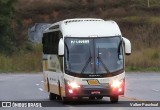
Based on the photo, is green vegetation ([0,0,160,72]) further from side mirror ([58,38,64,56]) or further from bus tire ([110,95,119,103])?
side mirror ([58,38,64,56])

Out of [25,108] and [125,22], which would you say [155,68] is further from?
[25,108]

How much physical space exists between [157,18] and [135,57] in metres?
28.8

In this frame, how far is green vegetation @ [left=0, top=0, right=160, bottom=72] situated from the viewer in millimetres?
70312

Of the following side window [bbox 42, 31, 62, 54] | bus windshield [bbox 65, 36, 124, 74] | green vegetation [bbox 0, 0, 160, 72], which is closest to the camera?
bus windshield [bbox 65, 36, 124, 74]

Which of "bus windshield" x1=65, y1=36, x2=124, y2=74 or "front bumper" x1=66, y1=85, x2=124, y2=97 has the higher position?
"bus windshield" x1=65, y1=36, x2=124, y2=74

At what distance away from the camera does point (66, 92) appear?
24312 millimetres

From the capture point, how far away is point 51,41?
90.5 feet

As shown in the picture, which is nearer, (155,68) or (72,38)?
(72,38)

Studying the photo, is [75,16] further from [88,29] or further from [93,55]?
[93,55]

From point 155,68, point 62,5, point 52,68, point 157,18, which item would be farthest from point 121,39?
point 62,5

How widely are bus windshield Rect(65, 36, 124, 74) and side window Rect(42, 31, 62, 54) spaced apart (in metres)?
1.01

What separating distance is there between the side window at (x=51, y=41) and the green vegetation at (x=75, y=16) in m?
36.7

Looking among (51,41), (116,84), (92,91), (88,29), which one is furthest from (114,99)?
(51,41)

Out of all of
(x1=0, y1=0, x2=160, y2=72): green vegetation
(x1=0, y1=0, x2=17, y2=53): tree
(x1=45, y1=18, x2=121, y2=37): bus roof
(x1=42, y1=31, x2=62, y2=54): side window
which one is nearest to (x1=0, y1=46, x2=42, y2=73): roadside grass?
(x1=0, y1=0, x2=160, y2=72): green vegetation
